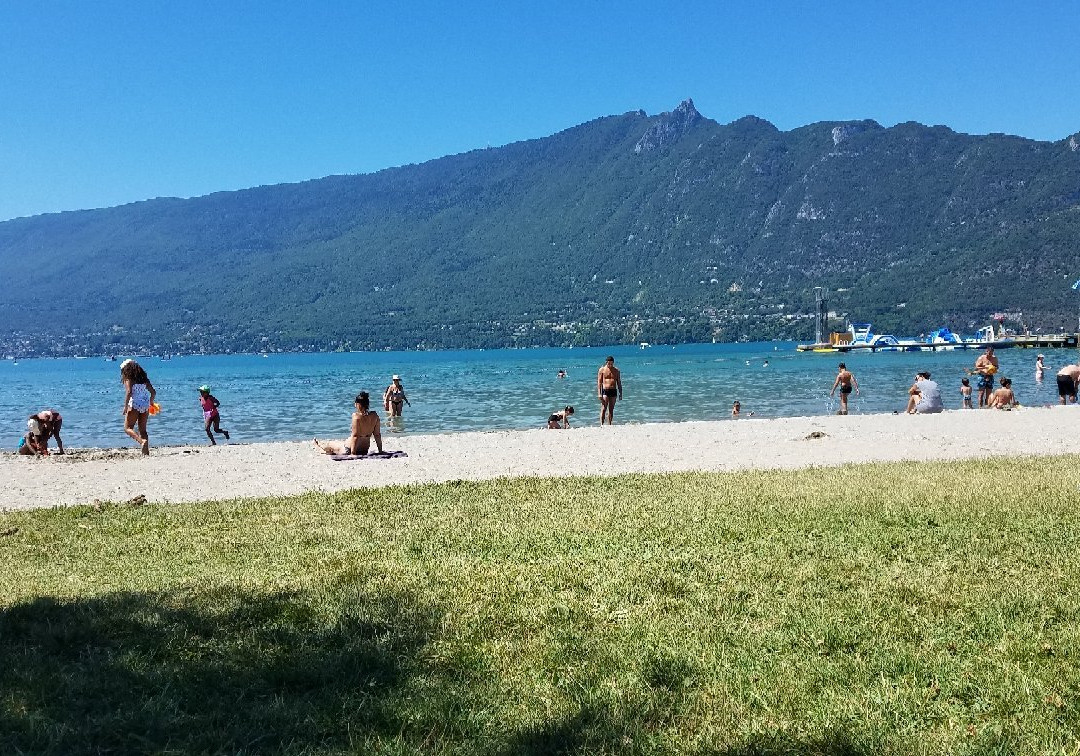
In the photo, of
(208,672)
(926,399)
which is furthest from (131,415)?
(926,399)

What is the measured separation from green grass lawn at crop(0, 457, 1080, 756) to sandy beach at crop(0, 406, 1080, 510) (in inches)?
145

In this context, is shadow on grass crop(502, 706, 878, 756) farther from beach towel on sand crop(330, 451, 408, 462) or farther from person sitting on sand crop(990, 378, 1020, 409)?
person sitting on sand crop(990, 378, 1020, 409)

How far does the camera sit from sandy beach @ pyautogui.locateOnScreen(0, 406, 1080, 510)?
40.2 ft

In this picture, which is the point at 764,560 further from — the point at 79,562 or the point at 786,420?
the point at 786,420

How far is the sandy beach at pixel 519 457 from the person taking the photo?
40.2ft

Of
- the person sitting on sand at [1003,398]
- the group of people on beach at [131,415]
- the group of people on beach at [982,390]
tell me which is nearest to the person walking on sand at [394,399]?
the group of people on beach at [131,415]

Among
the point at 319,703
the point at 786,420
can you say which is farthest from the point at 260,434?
the point at 319,703

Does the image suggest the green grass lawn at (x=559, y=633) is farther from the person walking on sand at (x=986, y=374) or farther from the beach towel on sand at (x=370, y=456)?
the person walking on sand at (x=986, y=374)

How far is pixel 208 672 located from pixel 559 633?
1.80m

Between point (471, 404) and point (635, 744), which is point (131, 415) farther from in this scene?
point (471, 404)

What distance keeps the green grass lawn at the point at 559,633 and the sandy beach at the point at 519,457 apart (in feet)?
12.1

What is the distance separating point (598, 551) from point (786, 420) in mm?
15271

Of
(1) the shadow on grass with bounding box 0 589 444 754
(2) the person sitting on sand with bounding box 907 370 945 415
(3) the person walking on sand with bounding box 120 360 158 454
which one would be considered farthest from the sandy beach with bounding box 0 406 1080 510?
(1) the shadow on grass with bounding box 0 589 444 754

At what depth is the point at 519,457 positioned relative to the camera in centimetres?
1500
